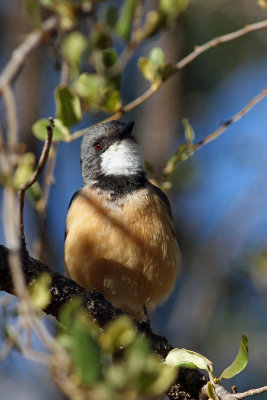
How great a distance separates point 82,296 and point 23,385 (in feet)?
17.1

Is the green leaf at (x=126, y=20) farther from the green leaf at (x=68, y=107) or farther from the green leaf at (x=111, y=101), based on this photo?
the green leaf at (x=68, y=107)

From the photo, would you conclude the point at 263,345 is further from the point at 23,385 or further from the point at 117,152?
the point at 117,152

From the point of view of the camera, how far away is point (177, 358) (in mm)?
3232

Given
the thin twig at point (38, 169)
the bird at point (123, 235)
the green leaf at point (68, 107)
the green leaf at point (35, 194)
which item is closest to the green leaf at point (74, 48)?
the green leaf at point (68, 107)

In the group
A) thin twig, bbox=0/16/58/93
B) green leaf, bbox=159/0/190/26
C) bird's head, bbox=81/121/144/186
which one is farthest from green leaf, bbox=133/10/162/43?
bird's head, bbox=81/121/144/186

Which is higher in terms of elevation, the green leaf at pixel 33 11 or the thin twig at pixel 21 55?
the green leaf at pixel 33 11

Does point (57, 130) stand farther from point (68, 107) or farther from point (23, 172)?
point (23, 172)

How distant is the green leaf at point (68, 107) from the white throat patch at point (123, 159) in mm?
2029

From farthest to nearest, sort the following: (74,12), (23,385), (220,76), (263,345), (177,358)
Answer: (220,76) < (263,345) < (23,385) < (74,12) < (177,358)

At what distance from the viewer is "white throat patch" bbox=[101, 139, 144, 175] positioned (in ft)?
19.9

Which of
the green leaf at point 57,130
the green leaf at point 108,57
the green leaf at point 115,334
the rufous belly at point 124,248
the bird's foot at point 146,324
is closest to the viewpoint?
the green leaf at point 115,334

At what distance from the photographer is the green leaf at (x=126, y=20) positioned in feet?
13.3

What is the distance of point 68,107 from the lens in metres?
3.98

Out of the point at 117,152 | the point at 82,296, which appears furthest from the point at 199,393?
the point at 117,152
